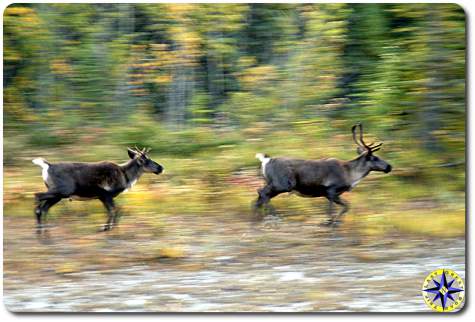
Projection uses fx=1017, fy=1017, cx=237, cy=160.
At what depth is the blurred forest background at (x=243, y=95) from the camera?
28.7 feet

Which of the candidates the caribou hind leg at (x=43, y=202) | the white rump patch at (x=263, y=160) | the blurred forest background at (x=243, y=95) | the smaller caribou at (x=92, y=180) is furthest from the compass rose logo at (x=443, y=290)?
the caribou hind leg at (x=43, y=202)

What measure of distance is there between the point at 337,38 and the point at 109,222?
8.41ft

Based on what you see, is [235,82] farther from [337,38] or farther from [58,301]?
[58,301]

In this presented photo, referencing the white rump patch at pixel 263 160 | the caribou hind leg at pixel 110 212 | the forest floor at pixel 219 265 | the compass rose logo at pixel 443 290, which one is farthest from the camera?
the white rump patch at pixel 263 160

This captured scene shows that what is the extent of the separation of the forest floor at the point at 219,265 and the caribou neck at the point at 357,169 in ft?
1.08

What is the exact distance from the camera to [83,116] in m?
8.88

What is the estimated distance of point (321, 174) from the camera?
29.2 feet

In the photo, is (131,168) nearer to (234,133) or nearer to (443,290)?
(234,133)

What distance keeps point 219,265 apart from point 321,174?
1.21 metres

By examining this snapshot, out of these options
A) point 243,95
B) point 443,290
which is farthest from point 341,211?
point 243,95

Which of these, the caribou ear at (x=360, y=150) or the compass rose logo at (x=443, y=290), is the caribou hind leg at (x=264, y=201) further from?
the compass rose logo at (x=443, y=290)

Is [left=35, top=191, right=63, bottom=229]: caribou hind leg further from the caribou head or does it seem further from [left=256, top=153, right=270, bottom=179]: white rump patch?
the caribou head

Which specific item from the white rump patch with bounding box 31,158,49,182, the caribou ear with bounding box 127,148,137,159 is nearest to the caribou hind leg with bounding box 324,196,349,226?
the caribou ear with bounding box 127,148,137,159

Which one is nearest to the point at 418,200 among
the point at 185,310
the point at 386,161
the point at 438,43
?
the point at 386,161
